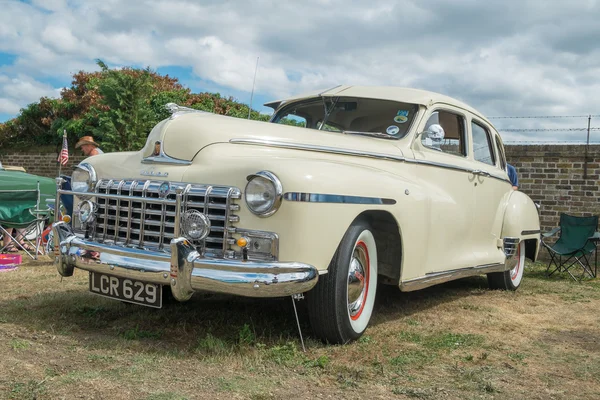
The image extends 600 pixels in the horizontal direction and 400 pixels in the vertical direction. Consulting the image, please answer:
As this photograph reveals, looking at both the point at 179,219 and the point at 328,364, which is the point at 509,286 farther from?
the point at 179,219

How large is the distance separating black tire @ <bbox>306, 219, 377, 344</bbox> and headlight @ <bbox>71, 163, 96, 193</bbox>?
1.73 meters

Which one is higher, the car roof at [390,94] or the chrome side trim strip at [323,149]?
the car roof at [390,94]

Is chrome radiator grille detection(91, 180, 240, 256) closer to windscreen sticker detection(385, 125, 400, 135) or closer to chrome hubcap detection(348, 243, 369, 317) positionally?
chrome hubcap detection(348, 243, 369, 317)

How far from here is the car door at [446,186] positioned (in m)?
4.60

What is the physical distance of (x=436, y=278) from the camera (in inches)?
184

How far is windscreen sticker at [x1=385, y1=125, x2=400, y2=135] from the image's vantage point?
4.80m

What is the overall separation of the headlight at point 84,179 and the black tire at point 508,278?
14.3 ft

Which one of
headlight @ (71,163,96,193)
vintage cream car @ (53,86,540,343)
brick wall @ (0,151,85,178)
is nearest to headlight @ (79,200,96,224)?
vintage cream car @ (53,86,540,343)

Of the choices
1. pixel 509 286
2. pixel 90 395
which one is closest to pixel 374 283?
pixel 90 395

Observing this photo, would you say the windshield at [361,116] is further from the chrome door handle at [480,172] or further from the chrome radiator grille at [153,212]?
the chrome radiator grille at [153,212]

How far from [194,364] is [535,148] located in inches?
319

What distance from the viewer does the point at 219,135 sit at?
3.98m

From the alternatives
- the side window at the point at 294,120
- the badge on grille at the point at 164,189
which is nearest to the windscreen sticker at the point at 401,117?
the side window at the point at 294,120

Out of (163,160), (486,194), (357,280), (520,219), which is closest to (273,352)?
(357,280)
